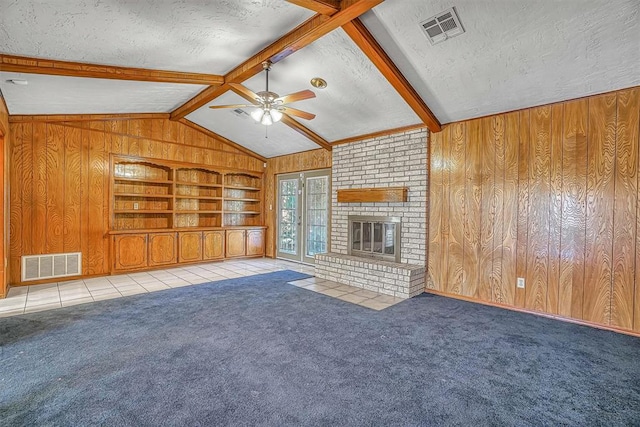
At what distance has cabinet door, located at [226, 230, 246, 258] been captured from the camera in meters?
7.00

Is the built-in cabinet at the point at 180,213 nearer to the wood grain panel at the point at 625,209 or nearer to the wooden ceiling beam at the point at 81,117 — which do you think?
the wooden ceiling beam at the point at 81,117

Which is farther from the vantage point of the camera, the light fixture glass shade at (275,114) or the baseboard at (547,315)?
the light fixture glass shade at (275,114)

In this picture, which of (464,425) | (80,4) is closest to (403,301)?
(464,425)

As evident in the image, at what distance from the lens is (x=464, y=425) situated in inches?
70.1

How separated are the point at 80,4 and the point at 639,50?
15.5ft

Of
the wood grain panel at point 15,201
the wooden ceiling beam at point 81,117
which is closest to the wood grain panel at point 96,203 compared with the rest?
the wooden ceiling beam at point 81,117

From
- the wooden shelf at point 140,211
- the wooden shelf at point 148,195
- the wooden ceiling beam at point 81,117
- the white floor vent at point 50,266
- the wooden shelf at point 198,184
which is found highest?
the wooden ceiling beam at point 81,117

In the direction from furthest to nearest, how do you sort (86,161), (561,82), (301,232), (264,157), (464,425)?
(264,157) → (301,232) → (86,161) → (561,82) → (464,425)

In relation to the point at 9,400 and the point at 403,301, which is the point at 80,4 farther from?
the point at 403,301

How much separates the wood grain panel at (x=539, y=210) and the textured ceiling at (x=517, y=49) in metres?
0.32

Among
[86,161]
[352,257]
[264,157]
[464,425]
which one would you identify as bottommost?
[464,425]

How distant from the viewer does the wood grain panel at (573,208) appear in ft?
11.2

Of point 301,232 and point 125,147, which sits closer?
point 125,147

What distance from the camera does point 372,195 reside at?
512 centimetres
